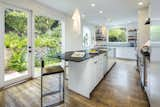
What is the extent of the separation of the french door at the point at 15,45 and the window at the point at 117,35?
23.0 ft

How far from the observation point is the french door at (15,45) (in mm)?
3252

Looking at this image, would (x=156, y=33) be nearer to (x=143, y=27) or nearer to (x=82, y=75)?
(x=82, y=75)

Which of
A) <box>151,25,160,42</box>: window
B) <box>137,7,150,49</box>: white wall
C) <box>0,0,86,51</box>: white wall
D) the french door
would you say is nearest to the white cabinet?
<box>151,25,160,42</box>: window

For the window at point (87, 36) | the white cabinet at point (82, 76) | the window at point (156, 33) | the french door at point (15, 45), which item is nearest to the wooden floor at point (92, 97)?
the white cabinet at point (82, 76)

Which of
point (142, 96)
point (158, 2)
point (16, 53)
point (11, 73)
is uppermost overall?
point (158, 2)

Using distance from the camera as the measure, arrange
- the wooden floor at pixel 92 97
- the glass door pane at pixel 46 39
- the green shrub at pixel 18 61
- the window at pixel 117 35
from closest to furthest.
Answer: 1. the wooden floor at pixel 92 97
2. the green shrub at pixel 18 61
3. the glass door pane at pixel 46 39
4. the window at pixel 117 35

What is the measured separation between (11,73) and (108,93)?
2.66 m

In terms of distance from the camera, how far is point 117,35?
373 inches

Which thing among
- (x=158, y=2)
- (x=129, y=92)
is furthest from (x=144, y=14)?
(x=158, y=2)

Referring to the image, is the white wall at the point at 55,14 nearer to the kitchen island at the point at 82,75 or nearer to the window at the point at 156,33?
the kitchen island at the point at 82,75

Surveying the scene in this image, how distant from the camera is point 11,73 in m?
3.55

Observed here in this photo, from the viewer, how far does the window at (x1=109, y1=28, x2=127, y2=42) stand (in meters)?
9.19

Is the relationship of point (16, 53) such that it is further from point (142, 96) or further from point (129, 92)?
point (142, 96)

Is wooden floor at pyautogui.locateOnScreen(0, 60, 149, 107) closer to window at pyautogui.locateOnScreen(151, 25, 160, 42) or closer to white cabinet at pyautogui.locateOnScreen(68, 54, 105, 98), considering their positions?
white cabinet at pyautogui.locateOnScreen(68, 54, 105, 98)
